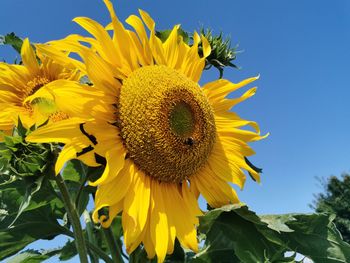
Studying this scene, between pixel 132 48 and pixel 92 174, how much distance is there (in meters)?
0.54

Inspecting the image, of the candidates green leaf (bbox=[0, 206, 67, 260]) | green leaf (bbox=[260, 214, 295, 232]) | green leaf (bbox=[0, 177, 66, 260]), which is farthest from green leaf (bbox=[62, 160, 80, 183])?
green leaf (bbox=[260, 214, 295, 232])

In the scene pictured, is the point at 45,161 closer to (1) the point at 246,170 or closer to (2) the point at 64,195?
(2) the point at 64,195

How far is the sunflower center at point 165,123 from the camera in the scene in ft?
7.24

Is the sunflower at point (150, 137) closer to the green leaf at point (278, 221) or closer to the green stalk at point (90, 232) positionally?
the green leaf at point (278, 221)

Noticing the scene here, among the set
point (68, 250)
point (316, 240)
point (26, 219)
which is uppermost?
point (26, 219)

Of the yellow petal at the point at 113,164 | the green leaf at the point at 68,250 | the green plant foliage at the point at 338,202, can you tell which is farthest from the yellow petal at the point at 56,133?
the green plant foliage at the point at 338,202

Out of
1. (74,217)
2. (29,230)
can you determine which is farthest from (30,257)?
(74,217)

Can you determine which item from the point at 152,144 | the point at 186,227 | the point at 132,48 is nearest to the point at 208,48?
the point at 132,48

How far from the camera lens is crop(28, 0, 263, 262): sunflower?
2086mm

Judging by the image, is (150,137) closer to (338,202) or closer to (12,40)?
(12,40)

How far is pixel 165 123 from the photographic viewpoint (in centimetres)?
229

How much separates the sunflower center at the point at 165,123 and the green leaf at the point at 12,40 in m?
0.79

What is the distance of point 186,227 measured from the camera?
88.9 inches

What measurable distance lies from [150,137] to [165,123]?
106 millimetres
